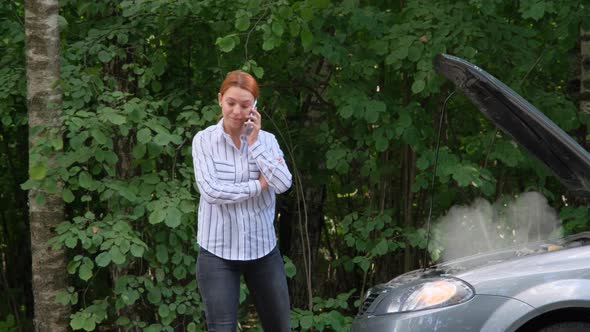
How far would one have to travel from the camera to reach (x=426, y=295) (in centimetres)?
435

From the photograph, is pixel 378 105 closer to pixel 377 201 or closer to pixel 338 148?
pixel 338 148

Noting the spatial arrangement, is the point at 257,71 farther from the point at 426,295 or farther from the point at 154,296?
the point at 426,295

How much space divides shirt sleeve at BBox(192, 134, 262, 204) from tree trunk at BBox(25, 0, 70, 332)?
2092mm

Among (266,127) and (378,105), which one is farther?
(266,127)

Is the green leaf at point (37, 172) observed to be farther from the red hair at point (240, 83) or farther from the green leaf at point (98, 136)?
the red hair at point (240, 83)

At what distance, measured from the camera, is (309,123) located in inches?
341

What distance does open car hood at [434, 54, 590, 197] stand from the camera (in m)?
4.29

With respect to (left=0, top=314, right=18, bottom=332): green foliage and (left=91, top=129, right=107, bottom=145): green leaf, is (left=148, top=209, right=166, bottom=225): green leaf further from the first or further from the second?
(left=0, top=314, right=18, bottom=332): green foliage

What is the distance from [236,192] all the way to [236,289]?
52 cm

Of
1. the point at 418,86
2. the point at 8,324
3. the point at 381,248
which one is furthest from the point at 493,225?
the point at 8,324

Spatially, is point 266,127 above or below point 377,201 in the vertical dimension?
above

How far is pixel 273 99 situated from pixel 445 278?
404 centimetres

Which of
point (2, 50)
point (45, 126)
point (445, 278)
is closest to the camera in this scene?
point (445, 278)

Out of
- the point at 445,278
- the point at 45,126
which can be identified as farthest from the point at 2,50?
the point at 445,278
